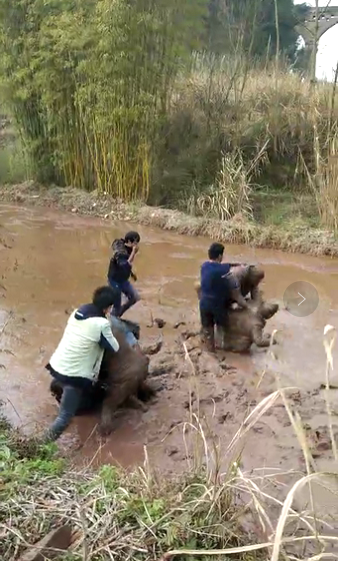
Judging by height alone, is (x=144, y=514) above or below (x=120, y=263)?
below

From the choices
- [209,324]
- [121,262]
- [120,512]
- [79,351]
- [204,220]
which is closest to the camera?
[120,512]

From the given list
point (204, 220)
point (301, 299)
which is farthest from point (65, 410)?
point (204, 220)

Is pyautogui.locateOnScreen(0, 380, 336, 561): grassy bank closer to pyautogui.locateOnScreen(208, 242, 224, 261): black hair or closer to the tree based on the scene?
pyautogui.locateOnScreen(208, 242, 224, 261): black hair

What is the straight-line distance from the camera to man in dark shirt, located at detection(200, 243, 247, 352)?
7188 mm

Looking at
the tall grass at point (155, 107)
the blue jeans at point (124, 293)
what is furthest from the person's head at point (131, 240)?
the tall grass at point (155, 107)

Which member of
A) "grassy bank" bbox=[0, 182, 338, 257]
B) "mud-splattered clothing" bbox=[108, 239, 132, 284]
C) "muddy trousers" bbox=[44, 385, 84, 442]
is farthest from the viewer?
"grassy bank" bbox=[0, 182, 338, 257]

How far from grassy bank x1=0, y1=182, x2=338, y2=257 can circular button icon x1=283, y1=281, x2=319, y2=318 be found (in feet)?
5.39

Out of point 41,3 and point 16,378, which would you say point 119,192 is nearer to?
point 41,3

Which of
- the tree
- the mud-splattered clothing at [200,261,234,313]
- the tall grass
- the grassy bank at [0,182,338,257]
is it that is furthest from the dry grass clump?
the mud-splattered clothing at [200,261,234,313]

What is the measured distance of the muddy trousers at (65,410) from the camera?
5.56 meters

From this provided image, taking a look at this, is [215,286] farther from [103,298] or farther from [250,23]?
[250,23]

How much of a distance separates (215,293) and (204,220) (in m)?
6.17

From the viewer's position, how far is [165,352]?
7609 millimetres

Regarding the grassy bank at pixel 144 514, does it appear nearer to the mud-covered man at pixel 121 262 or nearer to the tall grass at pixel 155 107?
the mud-covered man at pixel 121 262
